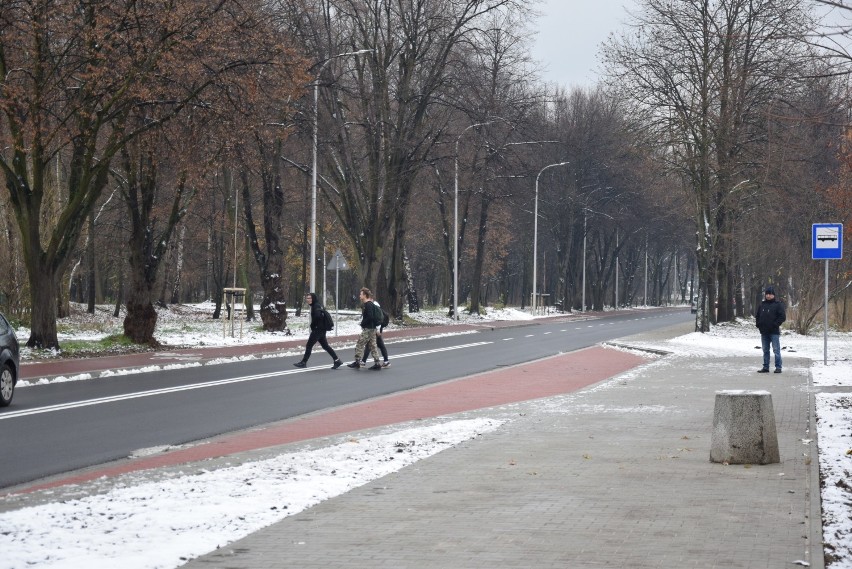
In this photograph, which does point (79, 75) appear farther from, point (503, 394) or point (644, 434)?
point (644, 434)

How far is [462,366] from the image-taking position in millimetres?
28422

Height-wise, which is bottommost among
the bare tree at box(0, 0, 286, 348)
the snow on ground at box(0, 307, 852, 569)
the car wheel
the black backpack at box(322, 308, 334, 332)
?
the snow on ground at box(0, 307, 852, 569)

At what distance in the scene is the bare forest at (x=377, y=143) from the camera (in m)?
27.0

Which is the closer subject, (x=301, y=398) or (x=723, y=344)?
(x=301, y=398)

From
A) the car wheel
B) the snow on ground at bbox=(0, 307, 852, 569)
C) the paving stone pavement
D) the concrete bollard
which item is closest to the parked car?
the car wheel

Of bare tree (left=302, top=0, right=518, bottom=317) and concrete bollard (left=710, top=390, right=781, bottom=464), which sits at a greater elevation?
bare tree (left=302, top=0, right=518, bottom=317)

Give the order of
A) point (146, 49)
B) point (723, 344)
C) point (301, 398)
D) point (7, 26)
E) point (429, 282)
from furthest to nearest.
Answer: point (429, 282) < point (723, 344) < point (146, 49) < point (7, 26) < point (301, 398)

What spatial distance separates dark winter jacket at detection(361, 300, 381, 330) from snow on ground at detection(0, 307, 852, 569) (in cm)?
1128

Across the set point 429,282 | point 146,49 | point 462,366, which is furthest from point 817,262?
point 429,282

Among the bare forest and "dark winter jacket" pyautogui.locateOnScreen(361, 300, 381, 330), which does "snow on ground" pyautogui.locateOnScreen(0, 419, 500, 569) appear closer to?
the bare forest

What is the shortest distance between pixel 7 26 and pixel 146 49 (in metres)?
3.18

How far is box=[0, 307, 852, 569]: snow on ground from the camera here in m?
7.53

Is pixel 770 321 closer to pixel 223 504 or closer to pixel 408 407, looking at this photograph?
pixel 408 407

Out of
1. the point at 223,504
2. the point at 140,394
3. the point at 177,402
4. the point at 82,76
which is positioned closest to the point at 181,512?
the point at 223,504
